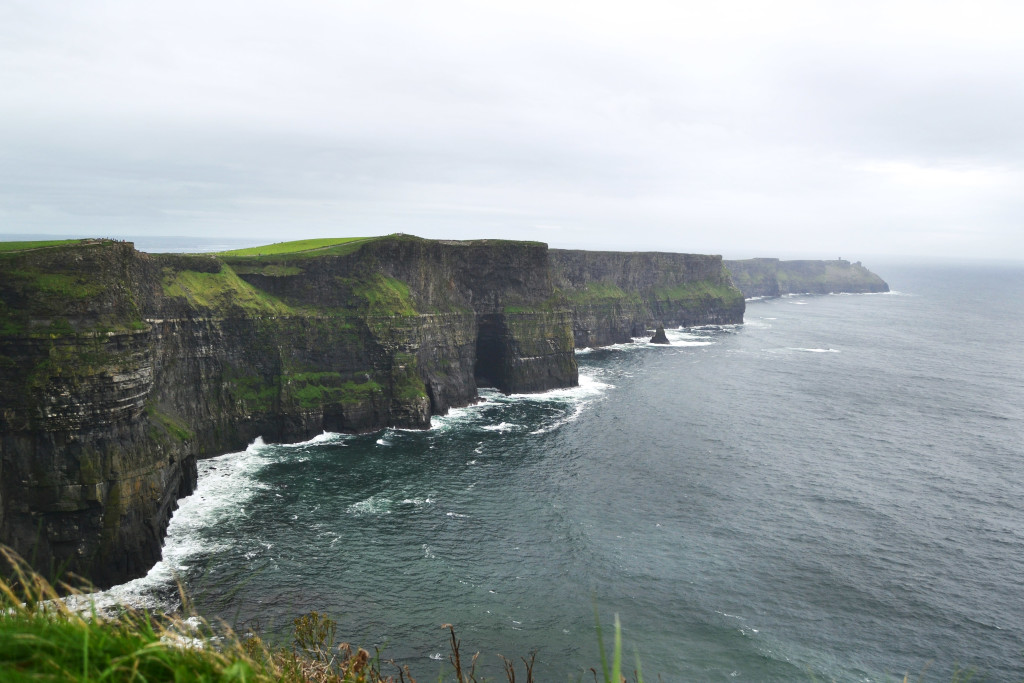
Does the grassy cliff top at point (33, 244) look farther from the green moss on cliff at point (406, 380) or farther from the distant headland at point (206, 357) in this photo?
the green moss on cliff at point (406, 380)

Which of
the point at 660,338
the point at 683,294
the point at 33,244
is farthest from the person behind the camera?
the point at 683,294

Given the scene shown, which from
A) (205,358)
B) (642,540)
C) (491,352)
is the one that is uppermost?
(205,358)

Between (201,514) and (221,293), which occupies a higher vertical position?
(221,293)

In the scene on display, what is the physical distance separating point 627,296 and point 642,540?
126 m

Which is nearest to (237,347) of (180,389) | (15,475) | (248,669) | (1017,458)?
(180,389)

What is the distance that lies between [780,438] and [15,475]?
7823cm

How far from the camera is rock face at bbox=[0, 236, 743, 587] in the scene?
43.6 metres

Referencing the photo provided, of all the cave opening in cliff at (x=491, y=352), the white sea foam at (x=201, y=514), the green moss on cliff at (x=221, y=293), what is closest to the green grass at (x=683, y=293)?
the cave opening in cliff at (x=491, y=352)

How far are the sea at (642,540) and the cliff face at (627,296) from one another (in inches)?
2511

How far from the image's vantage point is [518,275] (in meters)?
110

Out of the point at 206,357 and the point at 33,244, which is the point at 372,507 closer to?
the point at 206,357

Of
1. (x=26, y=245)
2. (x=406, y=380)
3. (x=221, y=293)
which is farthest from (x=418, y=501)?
(x=26, y=245)

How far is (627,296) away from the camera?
6826 inches

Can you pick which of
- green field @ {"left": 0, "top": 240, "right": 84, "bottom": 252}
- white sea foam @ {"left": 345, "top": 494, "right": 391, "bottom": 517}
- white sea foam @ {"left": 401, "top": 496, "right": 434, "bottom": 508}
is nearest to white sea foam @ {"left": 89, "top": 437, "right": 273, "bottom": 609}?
white sea foam @ {"left": 345, "top": 494, "right": 391, "bottom": 517}
